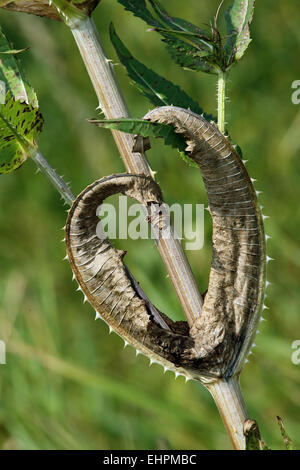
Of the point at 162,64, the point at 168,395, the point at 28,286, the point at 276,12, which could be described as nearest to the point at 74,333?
the point at 28,286

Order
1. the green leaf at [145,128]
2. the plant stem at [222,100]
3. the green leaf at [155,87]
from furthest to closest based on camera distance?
the green leaf at [155,87], the plant stem at [222,100], the green leaf at [145,128]

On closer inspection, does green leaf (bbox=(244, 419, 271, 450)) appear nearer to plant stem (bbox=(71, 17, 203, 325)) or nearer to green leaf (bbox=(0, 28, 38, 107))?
plant stem (bbox=(71, 17, 203, 325))

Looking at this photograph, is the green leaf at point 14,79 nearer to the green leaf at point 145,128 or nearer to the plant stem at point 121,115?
the plant stem at point 121,115

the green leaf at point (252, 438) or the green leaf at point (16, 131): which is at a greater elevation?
the green leaf at point (16, 131)

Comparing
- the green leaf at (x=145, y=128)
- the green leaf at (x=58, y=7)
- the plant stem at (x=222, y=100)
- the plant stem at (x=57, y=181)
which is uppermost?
the green leaf at (x=58, y=7)

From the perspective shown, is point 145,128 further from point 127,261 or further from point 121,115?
point 127,261

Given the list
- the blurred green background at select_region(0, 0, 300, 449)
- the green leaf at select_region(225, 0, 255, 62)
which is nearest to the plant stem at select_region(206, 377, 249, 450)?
the green leaf at select_region(225, 0, 255, 62)

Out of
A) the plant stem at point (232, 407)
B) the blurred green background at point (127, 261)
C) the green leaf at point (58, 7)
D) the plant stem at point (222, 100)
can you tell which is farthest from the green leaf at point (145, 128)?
the blurred green background at point (127, 261)
